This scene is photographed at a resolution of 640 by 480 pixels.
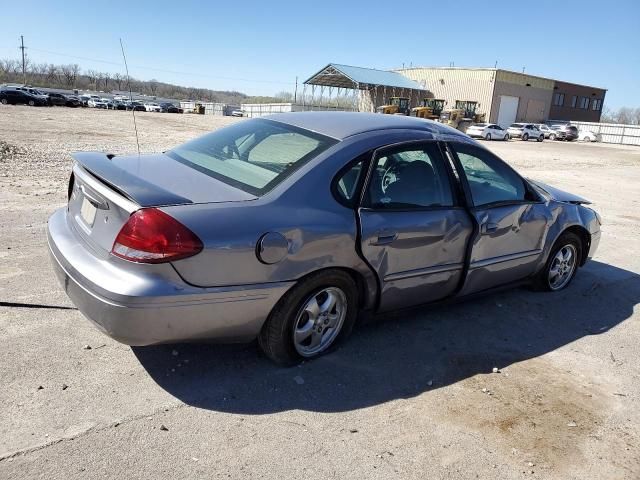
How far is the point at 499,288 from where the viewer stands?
15.2ft

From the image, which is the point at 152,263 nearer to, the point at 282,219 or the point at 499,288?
the point at 282,219

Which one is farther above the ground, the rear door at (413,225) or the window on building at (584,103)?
the window on building at (584,103)

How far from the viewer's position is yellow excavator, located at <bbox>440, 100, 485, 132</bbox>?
5328cm

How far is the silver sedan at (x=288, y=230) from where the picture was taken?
9.21ft

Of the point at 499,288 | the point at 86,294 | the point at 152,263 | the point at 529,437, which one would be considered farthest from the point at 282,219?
the point at 499,288

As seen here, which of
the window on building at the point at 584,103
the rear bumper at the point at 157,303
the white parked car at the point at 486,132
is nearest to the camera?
the rear bumper at the point at 157,303

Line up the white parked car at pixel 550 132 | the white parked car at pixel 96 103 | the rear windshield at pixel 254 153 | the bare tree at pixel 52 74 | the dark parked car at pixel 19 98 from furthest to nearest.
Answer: the bare tree at pixel 52 74 → the white parked car at pixel 96 103 → the white parked car at pixel 550 132 → the dark parked car at pixel 19 98 → the rear windshield at pixel 254 153

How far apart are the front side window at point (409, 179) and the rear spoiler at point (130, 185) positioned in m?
1.30

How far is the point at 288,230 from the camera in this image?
3061 mm

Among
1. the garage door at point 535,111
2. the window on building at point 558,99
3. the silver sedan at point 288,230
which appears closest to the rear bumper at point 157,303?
the silver sedan at point 288,230

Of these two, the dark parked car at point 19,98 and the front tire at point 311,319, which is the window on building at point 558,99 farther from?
the front tire at point 311,319

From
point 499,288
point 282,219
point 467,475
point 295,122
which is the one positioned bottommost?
point 467,475

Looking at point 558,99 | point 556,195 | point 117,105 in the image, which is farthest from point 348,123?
point 558,99

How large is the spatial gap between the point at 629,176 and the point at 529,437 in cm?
1989
